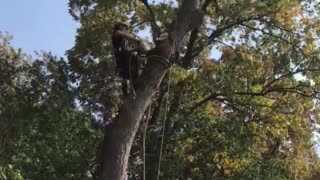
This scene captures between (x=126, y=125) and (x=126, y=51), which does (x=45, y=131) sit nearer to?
(x=126, y=51)

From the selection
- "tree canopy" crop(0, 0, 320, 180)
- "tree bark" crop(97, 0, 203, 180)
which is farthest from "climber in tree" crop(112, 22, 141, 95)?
"tree canopy" crop(0, 0, 320, 180)

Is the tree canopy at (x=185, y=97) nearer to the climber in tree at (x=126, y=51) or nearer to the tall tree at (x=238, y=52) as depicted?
the tall tree at (x=238, y=52)

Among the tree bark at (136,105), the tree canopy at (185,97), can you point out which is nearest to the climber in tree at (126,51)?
the tree bark at (136,105)

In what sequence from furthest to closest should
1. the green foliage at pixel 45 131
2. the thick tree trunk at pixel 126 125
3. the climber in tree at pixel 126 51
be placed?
the green foliage at pixel 45 131, the climber in tree at pixel 126 51, the thick tree trunk at pixel 126 125

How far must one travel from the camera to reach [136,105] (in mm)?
5750

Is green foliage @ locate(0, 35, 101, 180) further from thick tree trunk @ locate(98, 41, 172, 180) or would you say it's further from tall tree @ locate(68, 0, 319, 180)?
thick tree trunk @ locate(98, 41, 172, 180)

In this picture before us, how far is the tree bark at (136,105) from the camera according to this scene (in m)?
5.46

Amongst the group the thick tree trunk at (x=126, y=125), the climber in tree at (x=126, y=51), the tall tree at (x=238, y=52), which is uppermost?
the tall tree at (x=238, y=52)

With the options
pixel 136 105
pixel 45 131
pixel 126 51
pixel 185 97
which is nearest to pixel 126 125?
pixel 136 105

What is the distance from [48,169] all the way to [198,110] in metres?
3.89

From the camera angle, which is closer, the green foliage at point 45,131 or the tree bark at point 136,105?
the tree bark at point 136,105

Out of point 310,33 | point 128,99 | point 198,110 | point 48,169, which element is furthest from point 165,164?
point 128,99

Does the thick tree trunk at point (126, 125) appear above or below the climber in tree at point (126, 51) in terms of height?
below

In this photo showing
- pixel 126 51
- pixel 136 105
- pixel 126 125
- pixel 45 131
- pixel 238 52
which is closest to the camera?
pixel 126 125
